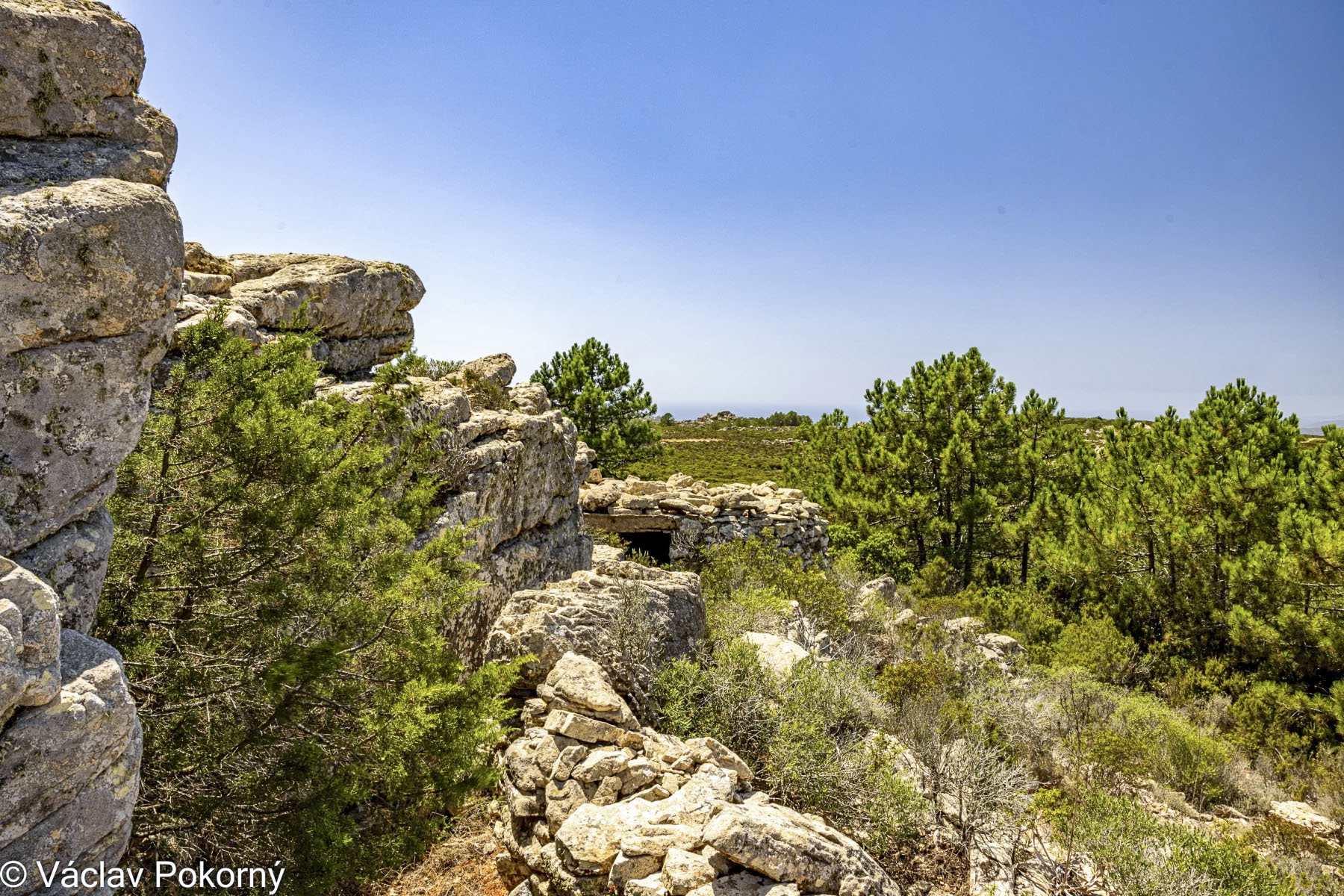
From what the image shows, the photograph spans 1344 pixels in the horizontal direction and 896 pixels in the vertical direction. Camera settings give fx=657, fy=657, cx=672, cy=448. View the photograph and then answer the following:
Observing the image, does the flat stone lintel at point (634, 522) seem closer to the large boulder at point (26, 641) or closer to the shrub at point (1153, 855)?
the shrub at point (1153, 855)

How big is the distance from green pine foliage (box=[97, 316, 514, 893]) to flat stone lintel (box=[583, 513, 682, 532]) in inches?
448

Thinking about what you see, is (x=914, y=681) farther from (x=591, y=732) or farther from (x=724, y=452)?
(x=724, y=452)

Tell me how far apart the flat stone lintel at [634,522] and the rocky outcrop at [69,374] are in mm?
13170

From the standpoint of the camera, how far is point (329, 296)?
9789 mm

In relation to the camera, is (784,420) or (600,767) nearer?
(600,767)

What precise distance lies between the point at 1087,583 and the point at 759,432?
63.6m

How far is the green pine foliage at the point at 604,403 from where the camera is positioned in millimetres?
25562

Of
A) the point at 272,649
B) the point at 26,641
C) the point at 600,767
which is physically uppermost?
the point at 26,641

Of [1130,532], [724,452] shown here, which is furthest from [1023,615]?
[724,452]

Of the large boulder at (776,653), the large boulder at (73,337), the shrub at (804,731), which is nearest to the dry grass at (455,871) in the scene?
the shrub at (804,731)

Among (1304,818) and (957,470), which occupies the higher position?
(957,470)

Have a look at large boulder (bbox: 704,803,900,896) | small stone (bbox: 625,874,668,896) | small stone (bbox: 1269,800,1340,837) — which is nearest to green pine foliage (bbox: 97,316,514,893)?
small stone (bbox: 625,874,668,896)

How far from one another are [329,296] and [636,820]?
867 cm

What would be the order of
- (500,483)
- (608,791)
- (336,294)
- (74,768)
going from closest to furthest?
(74,768)
(608,791)
(500,483)
(336,294)
